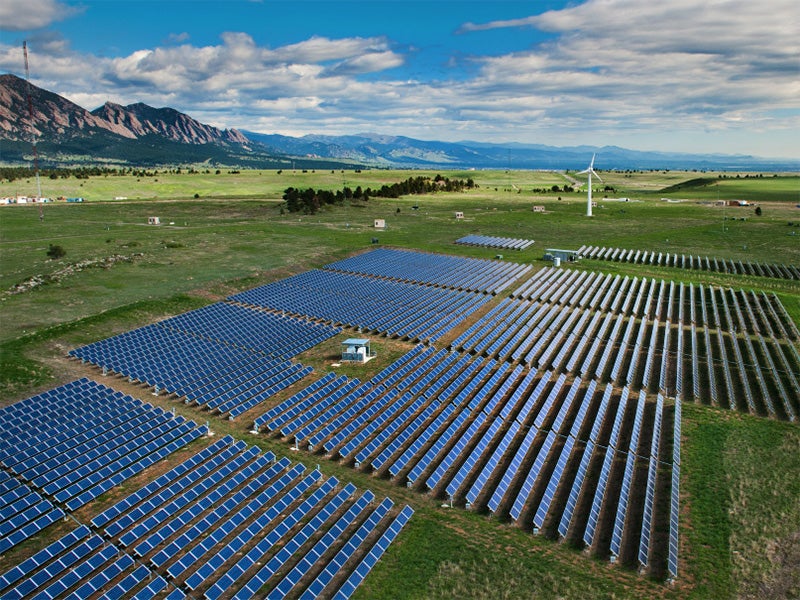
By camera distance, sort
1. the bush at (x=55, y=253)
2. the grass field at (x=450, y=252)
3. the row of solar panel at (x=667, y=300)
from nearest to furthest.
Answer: the grass field at (x=450, y=252) → the row of solar panel at (x=667, y=300) → the bush at (x=55, y=253)

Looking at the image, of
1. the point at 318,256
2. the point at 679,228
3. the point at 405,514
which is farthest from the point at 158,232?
the point at 679,228

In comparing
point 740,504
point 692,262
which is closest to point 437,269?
point 692,262

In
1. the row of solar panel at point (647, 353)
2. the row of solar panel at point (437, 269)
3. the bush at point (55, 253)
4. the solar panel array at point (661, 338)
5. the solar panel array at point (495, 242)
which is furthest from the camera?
the solar panel array at point (495, 242)

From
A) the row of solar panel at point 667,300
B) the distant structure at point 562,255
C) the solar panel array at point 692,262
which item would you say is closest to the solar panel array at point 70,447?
the row of solar panel at point 667,300

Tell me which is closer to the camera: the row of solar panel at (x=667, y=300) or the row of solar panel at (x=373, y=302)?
the row of solar panel at (x=373, y=302)

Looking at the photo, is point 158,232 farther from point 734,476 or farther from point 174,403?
point 734,476

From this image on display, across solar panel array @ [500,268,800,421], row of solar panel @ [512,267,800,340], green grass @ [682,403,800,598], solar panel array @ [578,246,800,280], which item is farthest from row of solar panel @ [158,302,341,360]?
solar panel array @ [578,246,800,280]

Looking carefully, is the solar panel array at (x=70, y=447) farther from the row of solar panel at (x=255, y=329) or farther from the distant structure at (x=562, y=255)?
the distant structure at (x=562, y=255)

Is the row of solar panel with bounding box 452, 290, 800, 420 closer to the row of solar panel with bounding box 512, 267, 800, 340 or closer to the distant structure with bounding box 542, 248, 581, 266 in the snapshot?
the row of solar panel with bounding box 512, 267, 800, 340
